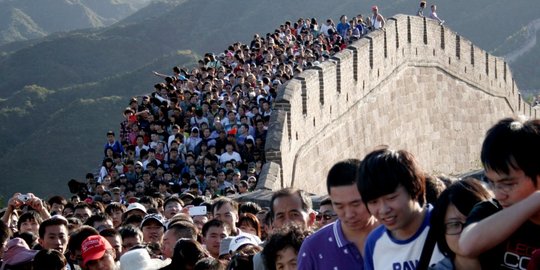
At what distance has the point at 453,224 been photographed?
359 centimetres

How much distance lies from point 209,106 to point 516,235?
12831mm

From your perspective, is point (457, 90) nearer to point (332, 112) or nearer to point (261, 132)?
point (332, 112)

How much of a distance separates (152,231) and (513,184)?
14.3 ft

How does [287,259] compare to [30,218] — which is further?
[30,218]

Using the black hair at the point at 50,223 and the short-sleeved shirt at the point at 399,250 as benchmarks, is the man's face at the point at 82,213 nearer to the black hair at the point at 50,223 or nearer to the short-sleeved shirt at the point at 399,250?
the black hair at the point at 50,223

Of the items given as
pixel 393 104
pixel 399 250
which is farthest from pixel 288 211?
pixel 393 104

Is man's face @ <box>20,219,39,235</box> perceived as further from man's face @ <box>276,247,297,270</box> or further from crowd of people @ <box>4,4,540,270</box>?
man's face @ <box>276,247,297,270</box>

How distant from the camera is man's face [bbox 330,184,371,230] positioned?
4320mm

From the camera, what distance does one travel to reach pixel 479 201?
358 cm

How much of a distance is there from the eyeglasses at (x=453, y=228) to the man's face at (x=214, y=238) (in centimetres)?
293

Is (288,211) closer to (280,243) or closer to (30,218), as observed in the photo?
(280,243)

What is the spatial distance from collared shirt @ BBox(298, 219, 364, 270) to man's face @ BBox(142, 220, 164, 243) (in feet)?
10.1

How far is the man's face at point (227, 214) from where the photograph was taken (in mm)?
6934

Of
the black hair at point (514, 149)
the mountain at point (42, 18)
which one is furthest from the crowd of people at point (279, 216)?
the mountain at point (42, 18)
